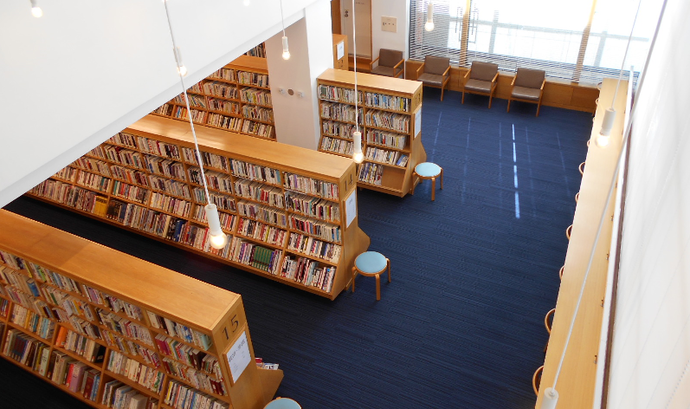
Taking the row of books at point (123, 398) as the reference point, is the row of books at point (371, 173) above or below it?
above

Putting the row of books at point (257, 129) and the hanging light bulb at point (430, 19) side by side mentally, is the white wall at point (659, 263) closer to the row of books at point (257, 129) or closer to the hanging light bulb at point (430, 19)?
the hanging light bulb at point (430, 19)

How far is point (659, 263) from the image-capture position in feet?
10.6

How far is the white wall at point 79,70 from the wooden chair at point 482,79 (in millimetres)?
7407

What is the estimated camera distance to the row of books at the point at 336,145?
362 inches

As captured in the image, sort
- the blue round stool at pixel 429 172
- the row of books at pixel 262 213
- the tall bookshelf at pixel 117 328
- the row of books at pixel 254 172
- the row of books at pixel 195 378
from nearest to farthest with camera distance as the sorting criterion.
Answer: the tall bookshelf at pixel 117 328
the row of books at pixel 195 378
the row of books at pixel 254 172
the row of books at pixel 262 213
the blue round stool at pixel 429 172

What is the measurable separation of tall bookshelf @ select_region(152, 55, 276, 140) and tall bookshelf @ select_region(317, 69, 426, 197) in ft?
4.25

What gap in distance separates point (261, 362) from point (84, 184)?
190 inches

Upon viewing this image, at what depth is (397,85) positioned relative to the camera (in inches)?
338

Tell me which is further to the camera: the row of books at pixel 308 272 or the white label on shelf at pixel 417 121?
the white label on shelf at pixel 417 121

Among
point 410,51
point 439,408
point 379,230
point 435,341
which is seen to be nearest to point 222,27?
point 379,230

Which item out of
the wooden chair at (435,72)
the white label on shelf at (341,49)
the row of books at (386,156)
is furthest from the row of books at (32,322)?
the wooden chair at (435,72)

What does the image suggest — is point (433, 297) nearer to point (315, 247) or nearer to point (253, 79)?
point (315, 247)

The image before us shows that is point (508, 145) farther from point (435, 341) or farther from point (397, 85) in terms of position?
point (435, 341)

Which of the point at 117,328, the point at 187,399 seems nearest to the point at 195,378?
the point at 187,399
